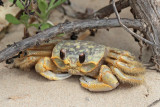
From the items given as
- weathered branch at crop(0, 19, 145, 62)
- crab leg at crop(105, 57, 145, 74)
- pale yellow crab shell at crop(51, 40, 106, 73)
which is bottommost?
crab leg at crop(105, 57, 145, 74)

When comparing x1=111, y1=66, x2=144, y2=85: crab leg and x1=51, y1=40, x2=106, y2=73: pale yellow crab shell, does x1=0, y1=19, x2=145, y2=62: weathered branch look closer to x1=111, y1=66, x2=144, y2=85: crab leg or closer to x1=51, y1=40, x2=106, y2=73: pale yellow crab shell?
x1=51, y1=40, x2=106, y2=73: pale yellow crab shell

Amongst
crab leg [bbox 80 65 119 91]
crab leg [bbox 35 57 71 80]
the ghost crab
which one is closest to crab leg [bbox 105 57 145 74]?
the ghost crab

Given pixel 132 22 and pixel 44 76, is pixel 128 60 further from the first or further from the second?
pixel 44 76

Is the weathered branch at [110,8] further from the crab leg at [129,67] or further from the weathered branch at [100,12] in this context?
the crab leg at [129,67]

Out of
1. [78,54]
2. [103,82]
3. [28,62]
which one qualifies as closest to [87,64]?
[78,54]

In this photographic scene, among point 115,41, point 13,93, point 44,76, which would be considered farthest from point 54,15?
point 13,93

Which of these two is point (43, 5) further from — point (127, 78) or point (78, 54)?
point (127, 78)
